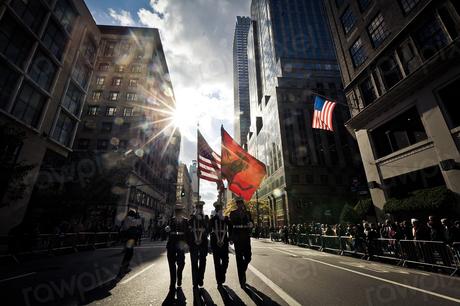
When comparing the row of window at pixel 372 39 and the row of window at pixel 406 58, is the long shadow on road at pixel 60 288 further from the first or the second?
the row of window at pixel 372 39

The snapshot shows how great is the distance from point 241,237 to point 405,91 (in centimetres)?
1675

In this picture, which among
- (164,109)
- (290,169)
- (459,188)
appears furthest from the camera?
(164,109)

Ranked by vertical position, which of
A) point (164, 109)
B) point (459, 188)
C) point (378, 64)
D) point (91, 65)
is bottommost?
point (459, 188)

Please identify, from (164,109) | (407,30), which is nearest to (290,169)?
(407,30)

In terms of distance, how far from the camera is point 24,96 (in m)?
19.0

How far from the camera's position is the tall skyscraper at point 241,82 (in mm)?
133725

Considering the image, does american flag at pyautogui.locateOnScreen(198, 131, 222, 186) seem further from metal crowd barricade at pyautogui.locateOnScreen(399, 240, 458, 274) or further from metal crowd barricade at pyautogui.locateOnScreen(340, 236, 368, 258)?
metal crowd barricade at pyautogui.locateOnScreen(399, 240, 458, 274)

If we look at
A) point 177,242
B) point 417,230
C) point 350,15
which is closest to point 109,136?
point 350,15

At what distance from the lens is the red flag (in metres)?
12.3

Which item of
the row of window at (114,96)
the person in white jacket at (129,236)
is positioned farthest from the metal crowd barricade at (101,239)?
the row of window at (114,96)

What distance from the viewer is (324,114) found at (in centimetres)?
1545

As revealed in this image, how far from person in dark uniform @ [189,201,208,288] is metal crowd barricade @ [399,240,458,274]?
8.65 metres

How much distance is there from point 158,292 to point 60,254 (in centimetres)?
1147

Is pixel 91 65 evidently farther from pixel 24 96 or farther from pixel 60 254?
pixel 60 254
